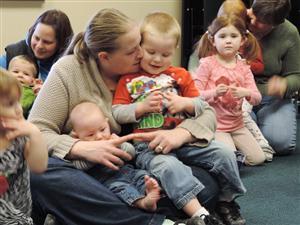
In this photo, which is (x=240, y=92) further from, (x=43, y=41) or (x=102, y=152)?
(x=102, y=152)

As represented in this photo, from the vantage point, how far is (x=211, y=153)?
178 cm

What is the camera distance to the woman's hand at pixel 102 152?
64.4 inches

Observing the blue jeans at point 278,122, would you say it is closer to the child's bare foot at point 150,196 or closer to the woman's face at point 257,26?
the woman's face at point 257,26

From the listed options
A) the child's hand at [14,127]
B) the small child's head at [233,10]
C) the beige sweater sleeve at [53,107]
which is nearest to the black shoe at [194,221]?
the beige sweater sleeve at [53,107]

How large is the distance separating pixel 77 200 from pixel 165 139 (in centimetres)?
35

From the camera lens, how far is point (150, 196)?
1.59 m

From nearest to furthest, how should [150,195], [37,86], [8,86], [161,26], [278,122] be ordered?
[8,86] < [150,195] < [161,26] < [37,86] < [278,122]

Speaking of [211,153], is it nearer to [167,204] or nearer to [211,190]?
[211,190]

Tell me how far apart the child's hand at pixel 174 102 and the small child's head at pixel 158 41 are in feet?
0.37

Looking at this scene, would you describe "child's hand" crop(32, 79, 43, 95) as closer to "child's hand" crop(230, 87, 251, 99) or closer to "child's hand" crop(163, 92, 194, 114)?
"child's hand" crop(163, 92, 194, 114)

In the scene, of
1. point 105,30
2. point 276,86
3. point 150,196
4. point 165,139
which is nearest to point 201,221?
point 150,196

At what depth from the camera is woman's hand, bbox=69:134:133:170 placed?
1.63 m

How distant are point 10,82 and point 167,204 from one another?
0.67m

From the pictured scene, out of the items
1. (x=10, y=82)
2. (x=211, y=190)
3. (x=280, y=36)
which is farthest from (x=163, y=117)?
(x=280, y=36)
